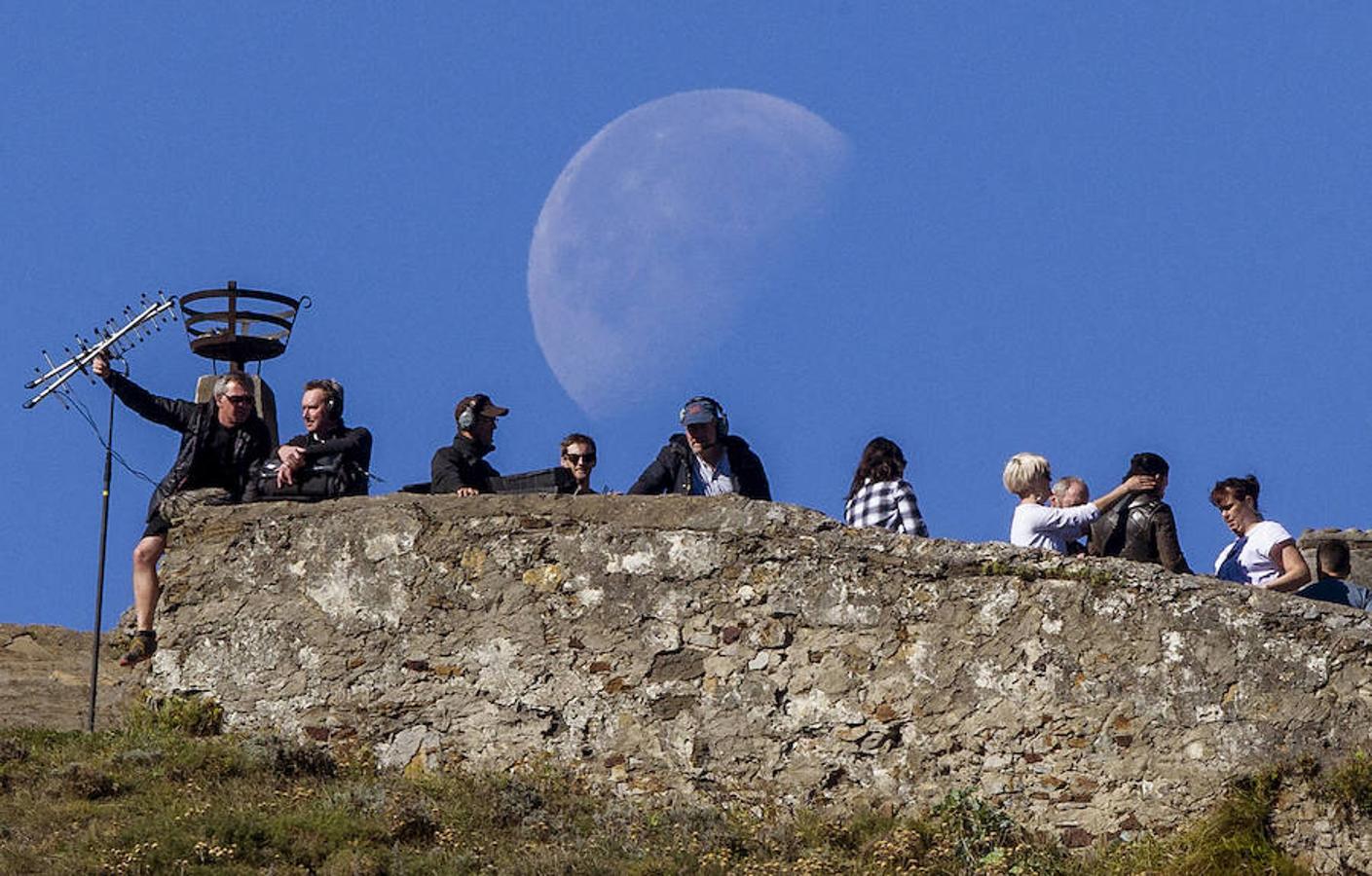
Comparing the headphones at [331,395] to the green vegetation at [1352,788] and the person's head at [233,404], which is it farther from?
the green vegetation at [1352,788]

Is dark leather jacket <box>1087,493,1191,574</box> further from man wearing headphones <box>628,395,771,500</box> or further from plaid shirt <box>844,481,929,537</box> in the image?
man wearing headphones <box>628,395,771,500</box>

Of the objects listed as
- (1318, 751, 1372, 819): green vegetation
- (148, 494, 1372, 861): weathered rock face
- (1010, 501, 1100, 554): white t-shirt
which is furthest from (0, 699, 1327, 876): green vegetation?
(1010, 501, 1100, 554): white t-shirt

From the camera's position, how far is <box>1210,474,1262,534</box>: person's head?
493 inches

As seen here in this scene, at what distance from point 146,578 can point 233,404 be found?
3.95 feet

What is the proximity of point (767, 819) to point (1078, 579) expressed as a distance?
2161mm

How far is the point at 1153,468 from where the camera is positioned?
12320 mm

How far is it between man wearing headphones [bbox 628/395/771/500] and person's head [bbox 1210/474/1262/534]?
2724 millimetres

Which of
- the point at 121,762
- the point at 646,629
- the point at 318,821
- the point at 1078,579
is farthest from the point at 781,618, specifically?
the point at 121,762

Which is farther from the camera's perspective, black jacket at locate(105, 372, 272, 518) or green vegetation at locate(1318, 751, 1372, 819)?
black jacket at locate(105, 372, 272, 518)

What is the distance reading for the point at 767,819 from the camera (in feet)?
38.0

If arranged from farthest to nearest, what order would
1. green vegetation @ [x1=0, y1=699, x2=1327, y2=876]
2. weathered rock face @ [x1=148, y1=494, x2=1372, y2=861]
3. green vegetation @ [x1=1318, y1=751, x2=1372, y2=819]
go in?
weathered rock face @ [x1=148, y1=494, x2=1372, y2=861] → green vegetation @ [x1=1318, y1=751, x2=1372, y2=819] → green vegetation @ [x1=0, y1=699, x2=1327, y2=876]

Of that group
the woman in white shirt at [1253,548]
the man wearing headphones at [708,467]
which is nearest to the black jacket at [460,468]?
the man wearing headphones at [708,467]

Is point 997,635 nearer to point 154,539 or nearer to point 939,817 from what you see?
point 939,817

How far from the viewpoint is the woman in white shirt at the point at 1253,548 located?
12.3 metres
